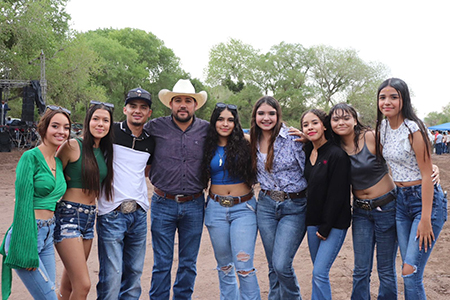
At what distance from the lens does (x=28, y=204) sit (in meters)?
2.73

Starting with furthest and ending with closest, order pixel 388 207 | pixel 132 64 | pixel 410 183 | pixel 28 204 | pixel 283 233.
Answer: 1. pixel 132 64
2. pixel 283 233
3. pixel 388 207
4. pixel 410 183
5. pixel 28 204

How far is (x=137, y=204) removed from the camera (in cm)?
354

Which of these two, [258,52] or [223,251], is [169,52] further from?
[223,251]

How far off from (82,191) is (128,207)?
46 centimetres

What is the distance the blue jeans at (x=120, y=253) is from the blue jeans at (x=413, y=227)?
7.89 feet

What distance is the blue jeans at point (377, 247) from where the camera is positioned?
3.35 meters

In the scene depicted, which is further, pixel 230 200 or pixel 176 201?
pixel 176 201

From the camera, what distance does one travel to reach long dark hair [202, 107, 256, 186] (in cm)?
363

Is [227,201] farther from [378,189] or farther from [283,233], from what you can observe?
[378,189]

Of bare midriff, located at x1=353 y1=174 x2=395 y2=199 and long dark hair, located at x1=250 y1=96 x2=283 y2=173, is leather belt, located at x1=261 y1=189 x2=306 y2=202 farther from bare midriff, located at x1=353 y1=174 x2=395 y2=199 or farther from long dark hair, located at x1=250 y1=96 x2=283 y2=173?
bare midriff, located at x1=353 y1=174 x2=395 y2=199

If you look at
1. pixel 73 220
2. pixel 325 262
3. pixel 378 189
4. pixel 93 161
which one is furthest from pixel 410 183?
pixel 73 220

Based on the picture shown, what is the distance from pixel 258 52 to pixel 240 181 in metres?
43.7

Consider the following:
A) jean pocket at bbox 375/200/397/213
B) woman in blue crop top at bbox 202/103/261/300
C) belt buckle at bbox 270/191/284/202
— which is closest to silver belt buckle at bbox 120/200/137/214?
woman in blue crop top at bbox 202/103/261/300

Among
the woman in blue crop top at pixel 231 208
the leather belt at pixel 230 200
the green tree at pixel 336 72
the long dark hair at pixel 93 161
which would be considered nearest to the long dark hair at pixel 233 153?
the woman in blue crop top at pixel 231 208
